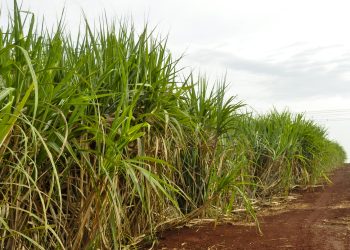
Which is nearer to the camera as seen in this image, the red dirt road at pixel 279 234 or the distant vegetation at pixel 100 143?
the distant vegetation at pixel 100 143

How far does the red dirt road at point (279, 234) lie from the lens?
2910mm

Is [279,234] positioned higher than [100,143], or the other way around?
[100,143]

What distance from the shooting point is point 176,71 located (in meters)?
3.17

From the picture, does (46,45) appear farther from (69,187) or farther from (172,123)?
(172,123)

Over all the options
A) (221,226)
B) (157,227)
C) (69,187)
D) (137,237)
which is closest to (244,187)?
(221,226)

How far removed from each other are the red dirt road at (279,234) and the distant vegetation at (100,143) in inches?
6.3

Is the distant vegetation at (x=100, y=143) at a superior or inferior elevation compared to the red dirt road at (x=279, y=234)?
superior

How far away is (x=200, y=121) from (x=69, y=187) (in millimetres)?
1613

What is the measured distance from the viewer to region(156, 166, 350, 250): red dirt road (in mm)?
2910

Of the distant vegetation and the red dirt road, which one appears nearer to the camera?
the distant vegetation

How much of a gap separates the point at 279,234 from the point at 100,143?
70.6 inches

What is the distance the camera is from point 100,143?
7.13ft

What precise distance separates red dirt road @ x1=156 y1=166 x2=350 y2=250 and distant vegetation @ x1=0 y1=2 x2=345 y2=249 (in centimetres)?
16

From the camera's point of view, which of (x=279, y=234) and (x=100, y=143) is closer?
(x=100, y=143)
